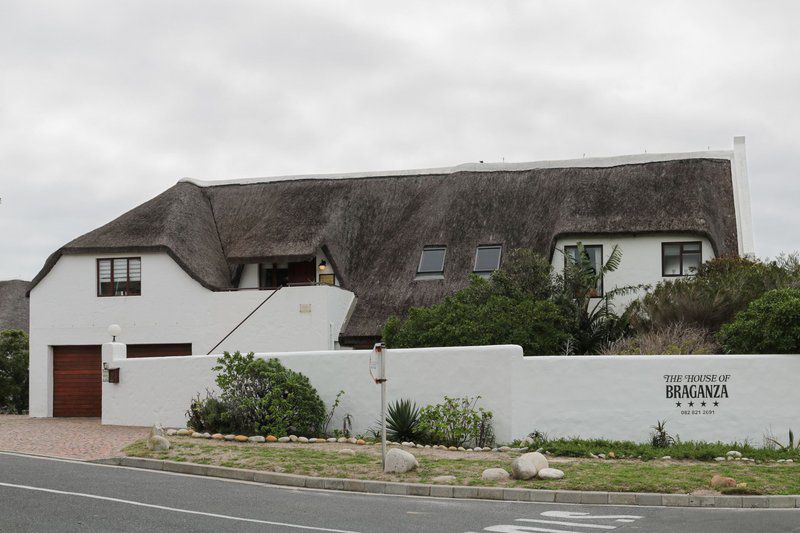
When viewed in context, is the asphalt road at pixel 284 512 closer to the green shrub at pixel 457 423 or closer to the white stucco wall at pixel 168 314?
the green shrub at pixel 457 423

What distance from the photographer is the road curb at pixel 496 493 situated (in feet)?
45.1

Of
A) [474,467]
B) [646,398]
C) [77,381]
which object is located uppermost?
[77,381]

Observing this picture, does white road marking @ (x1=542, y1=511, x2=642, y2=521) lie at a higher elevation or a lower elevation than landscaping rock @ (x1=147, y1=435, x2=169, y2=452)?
lower

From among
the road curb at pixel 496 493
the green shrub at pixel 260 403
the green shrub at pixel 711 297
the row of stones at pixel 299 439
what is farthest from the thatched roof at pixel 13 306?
the road curb at pixel 496 493

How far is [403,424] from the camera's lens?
68.3 feet

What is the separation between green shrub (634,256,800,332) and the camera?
23672mm

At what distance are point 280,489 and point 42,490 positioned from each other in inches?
140

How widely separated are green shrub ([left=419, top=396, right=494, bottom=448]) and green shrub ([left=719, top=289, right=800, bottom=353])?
5.58m

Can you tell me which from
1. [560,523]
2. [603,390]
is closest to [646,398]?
[603,390]

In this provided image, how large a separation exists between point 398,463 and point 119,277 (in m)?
18.3

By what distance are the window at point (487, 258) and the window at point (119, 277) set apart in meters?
10.8

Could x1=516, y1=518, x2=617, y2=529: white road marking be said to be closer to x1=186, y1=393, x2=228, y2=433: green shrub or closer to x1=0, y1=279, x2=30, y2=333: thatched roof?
x1=186, y1=393, x2=228, y2=433: green shrub

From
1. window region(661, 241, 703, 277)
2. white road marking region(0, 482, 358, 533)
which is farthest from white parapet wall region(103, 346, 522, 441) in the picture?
window region(661, 241, 703, 277)

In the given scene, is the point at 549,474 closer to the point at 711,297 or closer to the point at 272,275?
the point at 711,297
